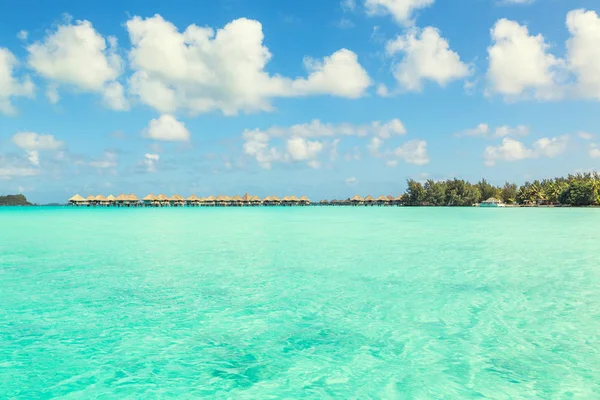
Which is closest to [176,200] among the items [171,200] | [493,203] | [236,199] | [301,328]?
[171,200]

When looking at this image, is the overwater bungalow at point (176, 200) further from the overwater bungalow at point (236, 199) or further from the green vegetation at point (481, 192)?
the green vegetation at point (481, 192)

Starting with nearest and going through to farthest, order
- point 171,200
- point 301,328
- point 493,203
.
A: point 301,328 → point 493,203 → point 171,200

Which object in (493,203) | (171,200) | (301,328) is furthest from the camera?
(171,200)

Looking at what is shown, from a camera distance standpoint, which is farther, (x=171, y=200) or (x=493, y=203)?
(x=171, y=200)

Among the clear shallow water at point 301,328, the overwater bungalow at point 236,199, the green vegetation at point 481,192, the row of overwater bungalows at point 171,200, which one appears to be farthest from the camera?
the overwater bungalow at point 236,199

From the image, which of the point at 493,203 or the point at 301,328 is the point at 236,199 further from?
the point at 301,328

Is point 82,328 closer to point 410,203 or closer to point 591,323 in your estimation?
point 591,323

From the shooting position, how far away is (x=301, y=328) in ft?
17.8

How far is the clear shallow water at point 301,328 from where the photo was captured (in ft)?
12.8

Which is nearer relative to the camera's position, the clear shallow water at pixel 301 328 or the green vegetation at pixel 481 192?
the clear shallow water at pixel 301 328

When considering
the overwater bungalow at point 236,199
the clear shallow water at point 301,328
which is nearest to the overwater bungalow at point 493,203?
the overwater bungalow at point 236,199

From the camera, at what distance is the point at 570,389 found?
12.1ft

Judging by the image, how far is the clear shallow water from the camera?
389 cm

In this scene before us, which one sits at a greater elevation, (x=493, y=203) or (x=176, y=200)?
(x=176, y=200)
